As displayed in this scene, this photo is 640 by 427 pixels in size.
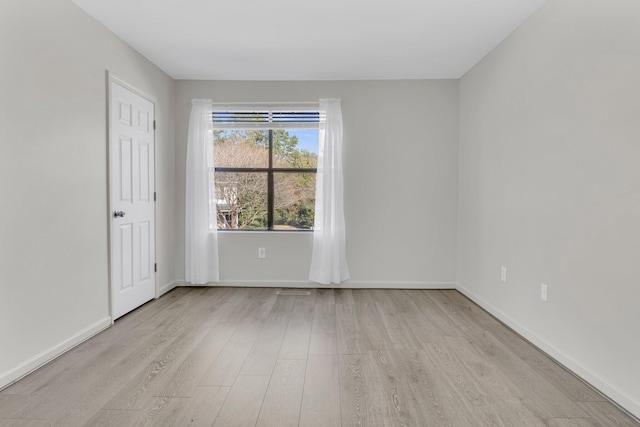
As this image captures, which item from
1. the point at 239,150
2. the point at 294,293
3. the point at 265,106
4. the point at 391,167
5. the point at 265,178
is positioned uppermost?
the point at 265,106

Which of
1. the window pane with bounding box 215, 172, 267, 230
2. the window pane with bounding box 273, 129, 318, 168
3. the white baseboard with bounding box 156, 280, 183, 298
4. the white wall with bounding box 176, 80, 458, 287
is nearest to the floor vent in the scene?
the white wall with bounding box 176, 80, 458, 287

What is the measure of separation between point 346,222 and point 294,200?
2.29 ft

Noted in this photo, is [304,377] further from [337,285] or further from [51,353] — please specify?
[337,285]

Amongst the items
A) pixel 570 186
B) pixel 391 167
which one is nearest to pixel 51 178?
pixel 391 167

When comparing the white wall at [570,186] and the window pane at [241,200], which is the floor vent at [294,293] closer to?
the window pane at [241,200]

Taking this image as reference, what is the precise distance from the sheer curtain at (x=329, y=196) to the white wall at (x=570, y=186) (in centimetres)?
155

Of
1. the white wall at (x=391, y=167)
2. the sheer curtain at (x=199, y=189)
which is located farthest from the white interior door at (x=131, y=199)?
the white wall at (x=391, y=167)

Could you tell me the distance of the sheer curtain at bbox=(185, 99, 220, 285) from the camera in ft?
14.1

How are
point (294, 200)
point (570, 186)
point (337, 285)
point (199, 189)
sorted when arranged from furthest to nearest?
point (294, 200) → point (337, 285) → point (199, 189) → point (570, 186)

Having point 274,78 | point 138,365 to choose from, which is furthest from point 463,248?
point 138,365

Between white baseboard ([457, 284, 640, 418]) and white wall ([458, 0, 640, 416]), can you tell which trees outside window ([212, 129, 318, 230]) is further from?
white baseboard ([457, 284, 640, 418])

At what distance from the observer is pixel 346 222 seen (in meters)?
4.38

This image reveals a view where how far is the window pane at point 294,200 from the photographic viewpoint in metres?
4.49

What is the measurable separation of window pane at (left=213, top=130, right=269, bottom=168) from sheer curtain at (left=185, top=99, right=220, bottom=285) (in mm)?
174
